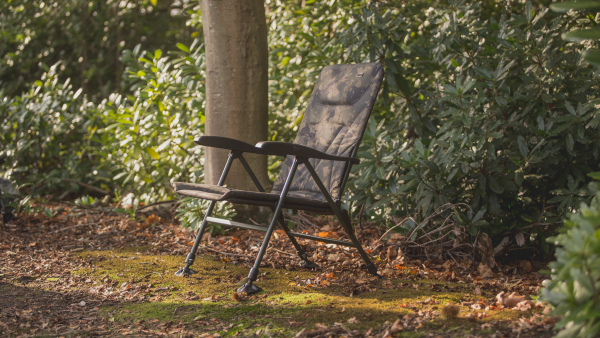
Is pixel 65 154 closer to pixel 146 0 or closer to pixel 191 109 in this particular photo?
pixel 191 109

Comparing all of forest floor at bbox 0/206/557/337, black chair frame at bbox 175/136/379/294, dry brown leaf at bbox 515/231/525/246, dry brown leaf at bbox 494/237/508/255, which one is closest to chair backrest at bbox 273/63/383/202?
black chair frame at bbox 175/136/379/294

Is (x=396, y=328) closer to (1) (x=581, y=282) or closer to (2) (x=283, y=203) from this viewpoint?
(1) (x=581, y=282)

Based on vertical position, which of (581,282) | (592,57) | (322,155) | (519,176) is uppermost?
(592,57)

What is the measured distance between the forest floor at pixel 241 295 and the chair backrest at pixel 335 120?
1.70 feet

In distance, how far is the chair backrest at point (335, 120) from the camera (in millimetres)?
2736

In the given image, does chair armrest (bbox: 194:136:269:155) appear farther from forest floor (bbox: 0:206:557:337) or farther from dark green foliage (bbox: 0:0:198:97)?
dark green foliage (bbox: 0:0:198:97)

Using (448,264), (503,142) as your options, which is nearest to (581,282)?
(448,264)

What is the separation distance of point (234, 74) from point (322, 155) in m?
1.49

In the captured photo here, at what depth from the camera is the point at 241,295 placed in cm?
226

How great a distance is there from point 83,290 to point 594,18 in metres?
3.85

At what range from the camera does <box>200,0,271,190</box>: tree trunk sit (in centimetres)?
349

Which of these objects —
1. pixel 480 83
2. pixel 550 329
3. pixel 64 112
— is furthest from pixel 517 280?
pixel 64 112

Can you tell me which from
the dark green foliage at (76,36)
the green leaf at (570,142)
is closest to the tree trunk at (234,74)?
the green leaf at (570,142)

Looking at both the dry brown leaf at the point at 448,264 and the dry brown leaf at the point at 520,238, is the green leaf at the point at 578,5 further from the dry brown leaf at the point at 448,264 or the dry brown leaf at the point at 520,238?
the dry brown leaf at the point at 520,238
